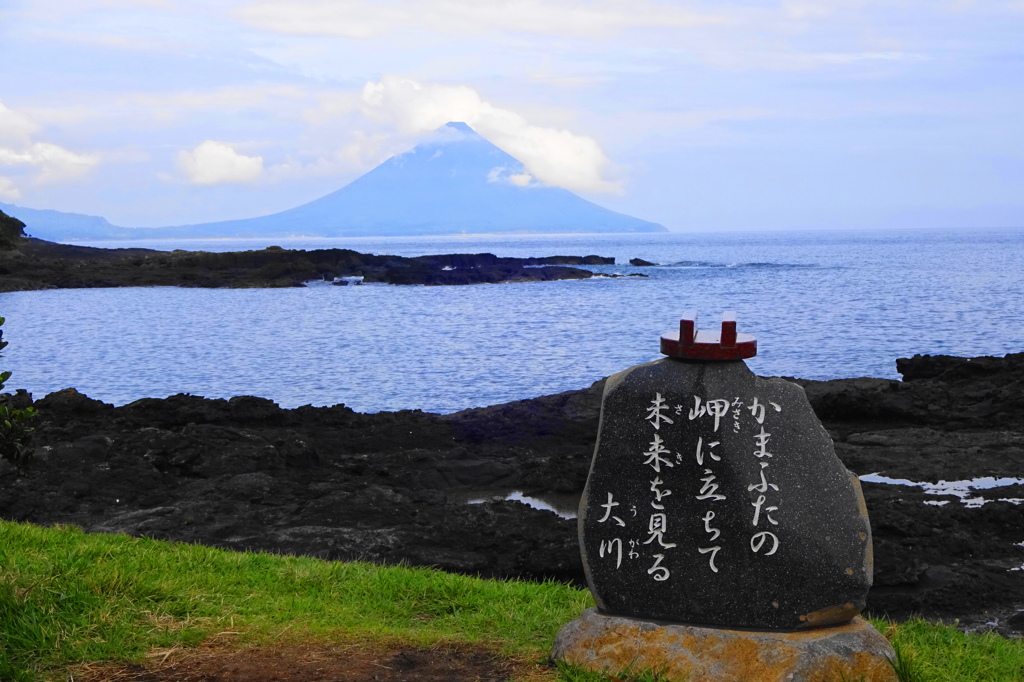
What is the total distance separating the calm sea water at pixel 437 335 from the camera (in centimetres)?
2853

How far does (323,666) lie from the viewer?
5543 mm

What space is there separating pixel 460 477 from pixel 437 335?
2594cm

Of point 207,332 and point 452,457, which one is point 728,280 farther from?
point 452,457

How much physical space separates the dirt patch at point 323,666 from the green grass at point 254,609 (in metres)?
0.15

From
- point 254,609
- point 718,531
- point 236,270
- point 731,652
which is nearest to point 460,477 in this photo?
point 254,609

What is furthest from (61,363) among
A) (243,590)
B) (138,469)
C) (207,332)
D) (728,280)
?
(728,280)

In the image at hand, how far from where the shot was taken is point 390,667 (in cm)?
557

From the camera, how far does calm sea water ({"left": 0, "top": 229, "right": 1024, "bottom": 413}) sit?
28531 mm

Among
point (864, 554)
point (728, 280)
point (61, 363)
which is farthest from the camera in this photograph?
point (728, 280)

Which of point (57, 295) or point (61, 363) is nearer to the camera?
point (61, 363)

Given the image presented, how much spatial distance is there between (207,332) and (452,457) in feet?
92.0

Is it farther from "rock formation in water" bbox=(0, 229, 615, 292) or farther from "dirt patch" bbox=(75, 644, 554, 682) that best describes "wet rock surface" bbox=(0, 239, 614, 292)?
"dirt patch" bbox=(75, 644, 554, 682)

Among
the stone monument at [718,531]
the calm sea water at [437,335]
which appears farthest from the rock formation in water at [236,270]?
the stone monument at [718,531]

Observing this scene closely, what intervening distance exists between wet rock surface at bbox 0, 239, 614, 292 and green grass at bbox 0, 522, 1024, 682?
5399 cm
